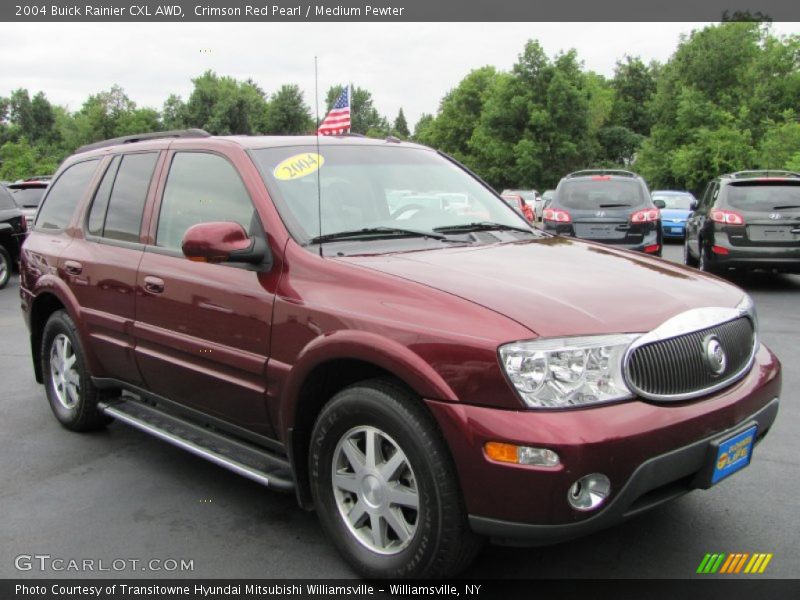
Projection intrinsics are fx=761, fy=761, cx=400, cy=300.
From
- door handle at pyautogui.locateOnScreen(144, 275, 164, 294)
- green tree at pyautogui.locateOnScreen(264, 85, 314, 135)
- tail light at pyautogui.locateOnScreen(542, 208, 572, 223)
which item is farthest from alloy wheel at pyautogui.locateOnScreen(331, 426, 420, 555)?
green tree at pyautogui.locateOnScreen(264, 85, 314, 135)

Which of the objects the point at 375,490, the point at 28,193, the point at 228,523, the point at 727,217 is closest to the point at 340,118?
the point at 228,523

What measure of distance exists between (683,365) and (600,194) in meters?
9.55

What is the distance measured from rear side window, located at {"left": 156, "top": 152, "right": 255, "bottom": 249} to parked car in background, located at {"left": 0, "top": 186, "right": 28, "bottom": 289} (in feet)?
33.6

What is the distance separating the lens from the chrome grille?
264 cm

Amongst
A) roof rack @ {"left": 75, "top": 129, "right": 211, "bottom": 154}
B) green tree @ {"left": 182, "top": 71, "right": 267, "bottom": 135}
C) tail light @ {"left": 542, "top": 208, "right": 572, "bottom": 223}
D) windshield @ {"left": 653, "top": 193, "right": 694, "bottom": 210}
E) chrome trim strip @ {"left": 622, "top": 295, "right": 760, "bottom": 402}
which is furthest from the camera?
green tree @ {"left": 182, "top": 71, "right": 267, "bottom": 135}

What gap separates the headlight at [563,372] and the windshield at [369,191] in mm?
1260

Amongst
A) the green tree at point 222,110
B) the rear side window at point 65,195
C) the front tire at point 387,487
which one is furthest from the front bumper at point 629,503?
the green tree at point 222,110

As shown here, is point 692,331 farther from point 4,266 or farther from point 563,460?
point 4,266

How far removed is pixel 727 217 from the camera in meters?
10.8

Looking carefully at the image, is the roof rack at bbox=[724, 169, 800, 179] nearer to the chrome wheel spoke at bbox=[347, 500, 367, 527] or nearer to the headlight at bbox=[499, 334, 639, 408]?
the headlight at bbox=[499, 334, 639, 408]

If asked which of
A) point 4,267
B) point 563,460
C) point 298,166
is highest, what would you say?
point 298,166

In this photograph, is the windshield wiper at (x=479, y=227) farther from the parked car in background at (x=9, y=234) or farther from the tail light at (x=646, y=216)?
the parked car in background at (x=9, y=234)

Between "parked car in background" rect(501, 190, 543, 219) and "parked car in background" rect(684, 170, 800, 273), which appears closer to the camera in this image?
"parked car in background" rect(684, 170, 800, 273)

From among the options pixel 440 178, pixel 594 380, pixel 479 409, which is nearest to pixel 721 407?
pixel 594 380
